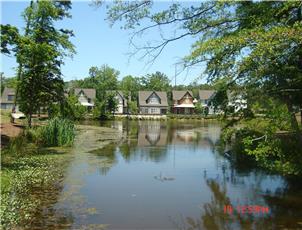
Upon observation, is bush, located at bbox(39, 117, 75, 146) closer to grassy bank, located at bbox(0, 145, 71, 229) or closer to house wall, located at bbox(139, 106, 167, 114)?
grassy bank, located at bbox(0, 145, 71, 229)

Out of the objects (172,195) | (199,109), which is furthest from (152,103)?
(172,195)

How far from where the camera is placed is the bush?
74.4ft

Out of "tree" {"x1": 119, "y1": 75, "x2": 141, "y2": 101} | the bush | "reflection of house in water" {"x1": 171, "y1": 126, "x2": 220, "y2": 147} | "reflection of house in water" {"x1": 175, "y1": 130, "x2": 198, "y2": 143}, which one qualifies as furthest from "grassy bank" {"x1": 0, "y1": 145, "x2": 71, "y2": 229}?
"tree" {"x1": 119, "y1": 75, "x2": 141, "y2": 101}

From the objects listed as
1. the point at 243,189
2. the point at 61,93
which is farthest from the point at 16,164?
the point at 61,93

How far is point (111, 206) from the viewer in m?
11.0

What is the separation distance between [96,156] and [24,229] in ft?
37.8

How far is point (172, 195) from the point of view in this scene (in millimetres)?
12391

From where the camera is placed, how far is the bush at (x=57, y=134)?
2269cm

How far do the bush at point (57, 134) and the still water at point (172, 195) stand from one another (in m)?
3.49

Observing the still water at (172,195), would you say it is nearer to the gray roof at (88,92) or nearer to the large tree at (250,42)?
the large tree at (250,42)

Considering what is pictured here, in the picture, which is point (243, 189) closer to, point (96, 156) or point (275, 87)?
point (275, 87)
